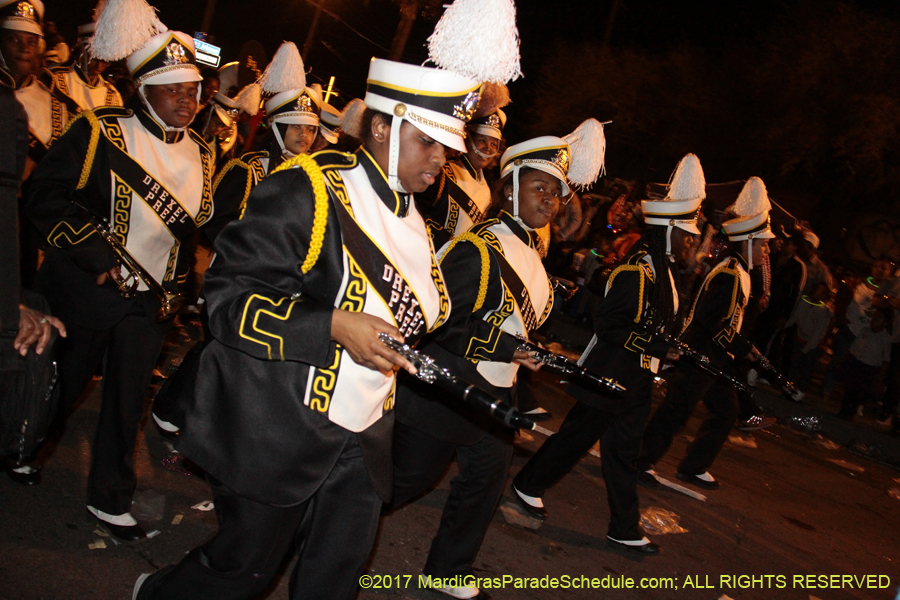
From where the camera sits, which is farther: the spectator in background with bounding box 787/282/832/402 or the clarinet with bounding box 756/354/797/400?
the spectator in background with bounding box 787/282/832/402

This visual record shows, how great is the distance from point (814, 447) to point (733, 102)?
1275 cm

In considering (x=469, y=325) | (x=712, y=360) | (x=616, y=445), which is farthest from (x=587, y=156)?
(x=712, y=360)

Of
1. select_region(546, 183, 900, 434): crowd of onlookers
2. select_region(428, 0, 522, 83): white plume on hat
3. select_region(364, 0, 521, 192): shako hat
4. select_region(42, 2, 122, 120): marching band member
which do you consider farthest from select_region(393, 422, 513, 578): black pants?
select_region(546, 183, 900, 434): crowd of onlookers

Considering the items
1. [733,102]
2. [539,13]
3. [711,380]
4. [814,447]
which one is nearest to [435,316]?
[711,380]

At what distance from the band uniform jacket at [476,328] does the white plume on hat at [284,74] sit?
2.66m

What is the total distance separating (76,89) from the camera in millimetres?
7438

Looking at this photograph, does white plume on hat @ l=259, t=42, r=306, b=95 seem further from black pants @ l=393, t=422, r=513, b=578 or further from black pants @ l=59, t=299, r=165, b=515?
black pants @ l=393, t=422, r=513, b=578

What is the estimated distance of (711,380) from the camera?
641 centimetres

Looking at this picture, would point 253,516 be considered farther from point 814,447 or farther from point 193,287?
point 814,447

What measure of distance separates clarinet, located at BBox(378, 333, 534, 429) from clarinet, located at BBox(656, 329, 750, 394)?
115 inches

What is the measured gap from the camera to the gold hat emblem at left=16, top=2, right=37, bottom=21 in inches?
183

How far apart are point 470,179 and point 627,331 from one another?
92.9 inches

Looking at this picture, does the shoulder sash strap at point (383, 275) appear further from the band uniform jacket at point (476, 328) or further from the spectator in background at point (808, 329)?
the spectator in background at point (808, 329)

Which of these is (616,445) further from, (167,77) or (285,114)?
(167,77)
